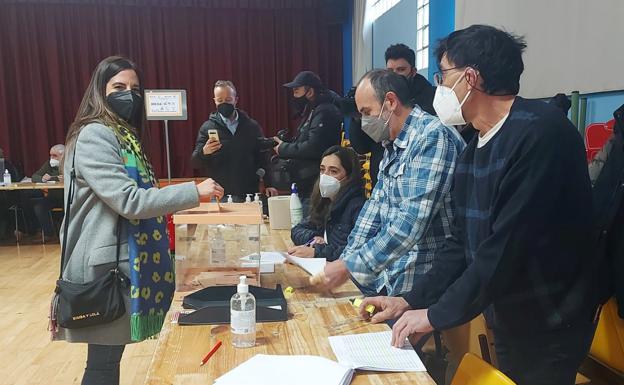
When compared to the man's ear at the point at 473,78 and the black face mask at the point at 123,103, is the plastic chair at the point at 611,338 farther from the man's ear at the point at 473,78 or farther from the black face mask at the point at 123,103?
the black face mask at the point at 123,103

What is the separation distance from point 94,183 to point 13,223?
565 centimetres

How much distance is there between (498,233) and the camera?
1.21 metres

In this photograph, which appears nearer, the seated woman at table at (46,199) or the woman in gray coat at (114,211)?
the woman in gray coat at (114,211)

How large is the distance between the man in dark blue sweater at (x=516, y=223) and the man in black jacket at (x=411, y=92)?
104cm

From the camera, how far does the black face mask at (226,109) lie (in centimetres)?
380

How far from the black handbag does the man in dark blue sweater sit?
2.84ft

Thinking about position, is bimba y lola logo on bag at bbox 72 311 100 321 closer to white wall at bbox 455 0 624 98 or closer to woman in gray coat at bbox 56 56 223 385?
woman in gray coat at bbox 56 56 223 385

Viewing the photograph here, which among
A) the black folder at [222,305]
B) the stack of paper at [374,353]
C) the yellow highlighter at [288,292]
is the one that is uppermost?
→ the black folder at [222,305]

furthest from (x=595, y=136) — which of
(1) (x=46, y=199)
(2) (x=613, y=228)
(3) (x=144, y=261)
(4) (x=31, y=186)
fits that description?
(1) (x=46, y=199)

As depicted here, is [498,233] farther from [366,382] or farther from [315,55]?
[315,55]

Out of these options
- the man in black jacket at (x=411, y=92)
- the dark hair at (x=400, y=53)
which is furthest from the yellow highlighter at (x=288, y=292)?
the dark hair at (x=400, y=53)

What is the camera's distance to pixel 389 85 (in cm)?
170

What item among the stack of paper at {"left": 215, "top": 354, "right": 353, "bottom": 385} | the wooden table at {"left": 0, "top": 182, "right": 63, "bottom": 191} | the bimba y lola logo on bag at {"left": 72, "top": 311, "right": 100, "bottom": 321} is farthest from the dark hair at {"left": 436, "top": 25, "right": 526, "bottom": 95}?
the wooden table at {"left": 0, "top": 182, "right": 63, "bottom": 191}

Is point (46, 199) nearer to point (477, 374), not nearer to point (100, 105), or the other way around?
point (100, 105)
